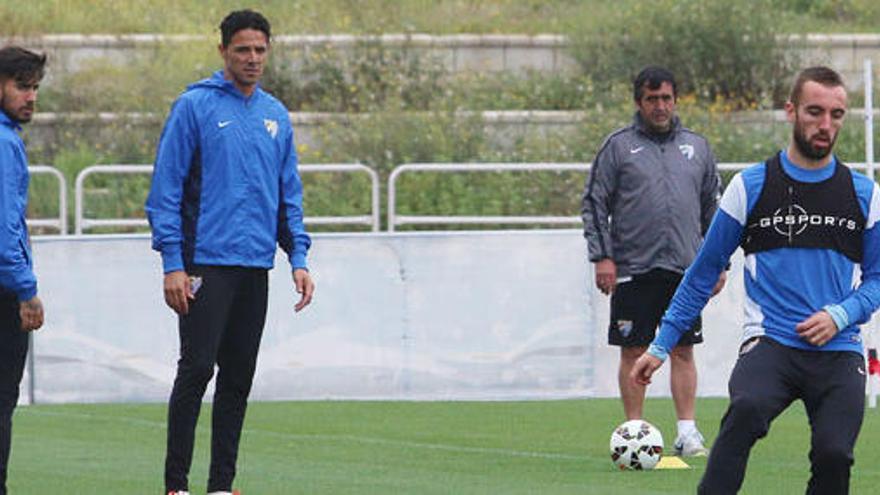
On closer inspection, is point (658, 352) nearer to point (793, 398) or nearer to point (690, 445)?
point (793, 398)

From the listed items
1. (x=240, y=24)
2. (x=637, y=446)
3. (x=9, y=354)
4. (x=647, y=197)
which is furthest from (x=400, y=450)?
(x=9, y=354)

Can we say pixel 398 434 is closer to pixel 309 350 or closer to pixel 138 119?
pixel 309 350

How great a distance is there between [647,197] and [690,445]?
4.37ft

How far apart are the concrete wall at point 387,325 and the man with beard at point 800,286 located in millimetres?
9256

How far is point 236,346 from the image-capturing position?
9.82 meters

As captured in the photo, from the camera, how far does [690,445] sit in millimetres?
12352

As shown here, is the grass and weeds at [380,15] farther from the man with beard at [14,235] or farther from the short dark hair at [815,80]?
the short dark hair at [815,80]

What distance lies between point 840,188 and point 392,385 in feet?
31.4

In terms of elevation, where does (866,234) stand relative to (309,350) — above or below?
above

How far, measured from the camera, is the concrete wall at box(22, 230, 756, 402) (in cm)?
1719

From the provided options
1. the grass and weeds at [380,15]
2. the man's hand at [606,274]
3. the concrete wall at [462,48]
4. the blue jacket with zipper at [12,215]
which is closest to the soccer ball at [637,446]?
the man's hand at [606,274]

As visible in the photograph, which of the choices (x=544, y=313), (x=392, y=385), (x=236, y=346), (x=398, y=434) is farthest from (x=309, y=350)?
(x=236, y=346)

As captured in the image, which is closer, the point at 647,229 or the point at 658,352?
the point at 658,352

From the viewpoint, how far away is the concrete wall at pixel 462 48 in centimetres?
2827
